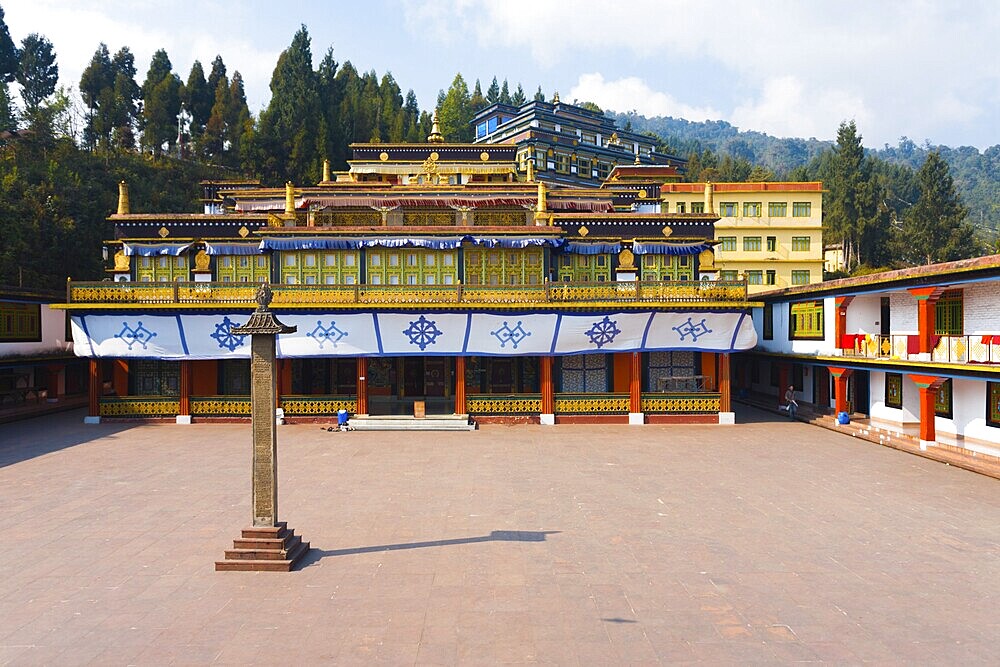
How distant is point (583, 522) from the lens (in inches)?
529

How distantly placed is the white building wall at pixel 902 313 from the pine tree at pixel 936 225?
45.6 m

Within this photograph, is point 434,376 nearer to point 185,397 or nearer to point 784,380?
point 185,397

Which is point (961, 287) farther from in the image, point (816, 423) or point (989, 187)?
point (989, 187)


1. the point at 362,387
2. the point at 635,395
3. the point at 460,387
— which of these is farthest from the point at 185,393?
the point at 635,395

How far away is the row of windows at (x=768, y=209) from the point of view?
54.9 metres

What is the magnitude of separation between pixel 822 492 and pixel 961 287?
1139cm

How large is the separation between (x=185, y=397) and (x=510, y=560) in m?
20.6

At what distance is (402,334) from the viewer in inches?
1016

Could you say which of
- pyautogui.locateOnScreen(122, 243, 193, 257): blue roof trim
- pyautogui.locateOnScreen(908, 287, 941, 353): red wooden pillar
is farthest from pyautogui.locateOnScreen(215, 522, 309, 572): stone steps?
pyautogui.locateOnScreen(122, 243, 193, 257): blue roof trim

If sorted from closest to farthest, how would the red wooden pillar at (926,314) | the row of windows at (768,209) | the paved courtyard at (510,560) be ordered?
the paved courtyard at (510,560) < the red wooden pillar at (926,314) < the row of windows at (768,209)

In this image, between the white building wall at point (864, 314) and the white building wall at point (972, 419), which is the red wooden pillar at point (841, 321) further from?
the white building wall at point (972, 419)

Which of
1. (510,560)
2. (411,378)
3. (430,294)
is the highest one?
(430,294)

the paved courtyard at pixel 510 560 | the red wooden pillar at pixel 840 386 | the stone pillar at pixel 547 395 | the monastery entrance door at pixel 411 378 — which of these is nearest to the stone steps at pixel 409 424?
the stone pillar at pixel 547 395

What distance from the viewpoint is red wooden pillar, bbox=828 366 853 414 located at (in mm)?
25828
